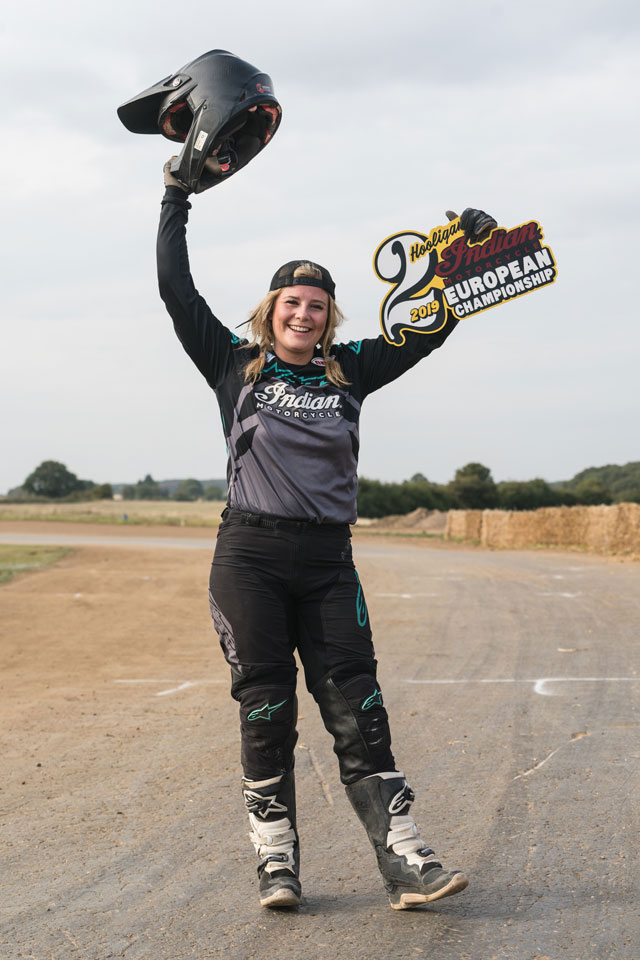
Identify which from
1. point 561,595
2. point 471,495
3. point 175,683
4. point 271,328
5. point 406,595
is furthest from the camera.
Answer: point 471,495

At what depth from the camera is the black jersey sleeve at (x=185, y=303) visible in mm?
3631

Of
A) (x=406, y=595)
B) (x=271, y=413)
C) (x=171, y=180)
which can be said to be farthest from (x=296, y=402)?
(x=406, y=595)

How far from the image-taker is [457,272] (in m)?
4.13

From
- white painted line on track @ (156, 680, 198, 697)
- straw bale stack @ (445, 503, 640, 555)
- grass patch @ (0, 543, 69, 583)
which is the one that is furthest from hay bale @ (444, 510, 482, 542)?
white painted line on track @ (156, 680, 198, 697)

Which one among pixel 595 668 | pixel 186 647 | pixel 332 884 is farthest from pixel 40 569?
pixel 332 884

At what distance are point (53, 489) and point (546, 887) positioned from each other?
416 feet

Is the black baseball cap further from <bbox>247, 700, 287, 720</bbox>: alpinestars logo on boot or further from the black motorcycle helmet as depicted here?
<bbox>247, 700, 287, 720</bbox>: alpinestars logo on boot

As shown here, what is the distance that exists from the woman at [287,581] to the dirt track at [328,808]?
0.29m

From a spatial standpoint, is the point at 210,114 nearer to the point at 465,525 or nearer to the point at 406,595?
the point at 406,595

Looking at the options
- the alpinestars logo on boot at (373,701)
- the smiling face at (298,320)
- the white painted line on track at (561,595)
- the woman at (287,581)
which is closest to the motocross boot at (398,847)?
the woman at (287,581)

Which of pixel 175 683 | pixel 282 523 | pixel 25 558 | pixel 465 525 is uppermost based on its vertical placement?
pixel 282 523

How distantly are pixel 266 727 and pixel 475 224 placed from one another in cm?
213

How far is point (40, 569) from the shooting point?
2092 cm

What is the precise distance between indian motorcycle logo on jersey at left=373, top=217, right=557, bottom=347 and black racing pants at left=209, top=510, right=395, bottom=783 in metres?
1.01
